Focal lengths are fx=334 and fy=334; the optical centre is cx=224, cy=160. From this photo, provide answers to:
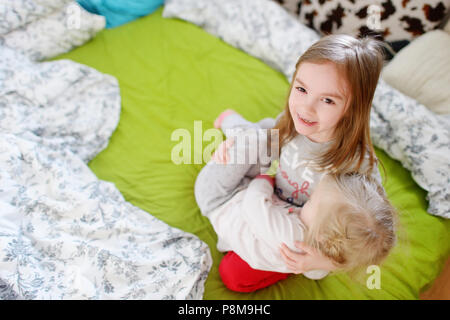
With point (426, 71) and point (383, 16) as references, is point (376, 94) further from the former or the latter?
point (383, 16)

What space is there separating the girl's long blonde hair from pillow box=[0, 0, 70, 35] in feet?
3.30

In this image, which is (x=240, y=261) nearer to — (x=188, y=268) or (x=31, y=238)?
(x=188, y=268)

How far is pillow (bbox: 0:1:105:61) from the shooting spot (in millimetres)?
1197

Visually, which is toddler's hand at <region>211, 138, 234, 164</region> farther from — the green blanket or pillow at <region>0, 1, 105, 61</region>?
pillow at <region>0, 1, 105, 61</region>

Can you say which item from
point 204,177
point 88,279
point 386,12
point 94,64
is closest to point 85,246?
point 88,279

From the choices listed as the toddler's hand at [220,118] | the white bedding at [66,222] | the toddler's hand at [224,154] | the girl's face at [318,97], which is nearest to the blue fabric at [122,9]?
the white bedding at [66,222]

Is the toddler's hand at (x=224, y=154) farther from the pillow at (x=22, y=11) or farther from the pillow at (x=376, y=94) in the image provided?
the pillow at (x=22, y=11)

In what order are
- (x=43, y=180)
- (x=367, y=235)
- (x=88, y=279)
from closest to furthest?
(x=367, y=235)
(x=88, y=279)
(x=43, y=180)

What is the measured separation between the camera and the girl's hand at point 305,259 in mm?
759

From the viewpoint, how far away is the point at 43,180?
90cm

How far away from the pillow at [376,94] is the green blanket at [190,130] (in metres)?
0.04

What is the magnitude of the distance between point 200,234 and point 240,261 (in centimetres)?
16

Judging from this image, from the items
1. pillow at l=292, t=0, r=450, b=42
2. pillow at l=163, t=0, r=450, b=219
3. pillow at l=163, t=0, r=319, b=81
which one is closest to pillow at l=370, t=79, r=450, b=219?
pillow at l=163, t=0, r=450, b=219

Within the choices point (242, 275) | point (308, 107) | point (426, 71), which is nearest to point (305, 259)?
point (242, 275)
